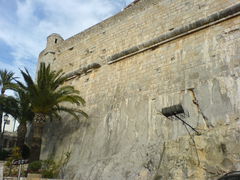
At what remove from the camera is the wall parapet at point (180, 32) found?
872cm

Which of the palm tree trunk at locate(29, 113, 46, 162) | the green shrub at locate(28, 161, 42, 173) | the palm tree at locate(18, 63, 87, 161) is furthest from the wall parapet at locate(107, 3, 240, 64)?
the green shrub at locate(28, 161, 42, 173)

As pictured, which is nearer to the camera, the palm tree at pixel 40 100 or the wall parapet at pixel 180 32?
the wall parapet at pixel 180 32

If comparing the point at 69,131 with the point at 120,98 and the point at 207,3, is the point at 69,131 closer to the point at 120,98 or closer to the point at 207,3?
the point at 120,98

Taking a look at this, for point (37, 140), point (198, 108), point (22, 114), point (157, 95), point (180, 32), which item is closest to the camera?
point (198, 108)

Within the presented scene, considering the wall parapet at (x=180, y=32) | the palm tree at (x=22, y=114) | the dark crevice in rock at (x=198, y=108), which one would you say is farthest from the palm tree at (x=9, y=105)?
the dark crevice in rock at (x=198, y=108)

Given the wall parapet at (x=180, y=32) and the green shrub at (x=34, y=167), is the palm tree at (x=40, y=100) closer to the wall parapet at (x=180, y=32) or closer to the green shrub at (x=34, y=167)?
the green shrub at (x=34, y=167)

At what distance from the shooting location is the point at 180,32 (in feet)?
32.6

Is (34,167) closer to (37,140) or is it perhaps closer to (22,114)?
(37,140)

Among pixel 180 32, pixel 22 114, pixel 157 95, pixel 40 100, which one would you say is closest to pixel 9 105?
pixel 22 114

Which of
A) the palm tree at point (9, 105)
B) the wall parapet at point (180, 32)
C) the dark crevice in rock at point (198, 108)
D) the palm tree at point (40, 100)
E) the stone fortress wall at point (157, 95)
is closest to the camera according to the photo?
the stone fortress wall at point (157, 95)

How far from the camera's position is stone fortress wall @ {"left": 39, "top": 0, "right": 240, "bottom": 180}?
7.32 meters

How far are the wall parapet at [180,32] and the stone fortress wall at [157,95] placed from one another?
1.3 inches

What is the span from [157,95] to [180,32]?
2589 millimetres

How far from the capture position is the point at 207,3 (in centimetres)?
960
